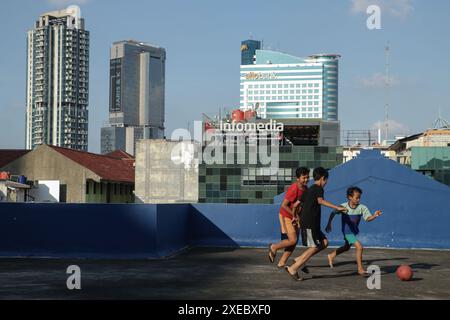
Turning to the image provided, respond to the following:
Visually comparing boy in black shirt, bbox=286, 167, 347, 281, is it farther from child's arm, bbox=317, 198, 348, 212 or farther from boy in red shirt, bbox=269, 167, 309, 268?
boy in red shirt, bbox=269, 167, 309, 268

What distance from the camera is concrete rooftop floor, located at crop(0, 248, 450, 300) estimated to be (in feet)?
33.8

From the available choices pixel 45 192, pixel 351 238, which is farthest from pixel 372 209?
pixel 45 192

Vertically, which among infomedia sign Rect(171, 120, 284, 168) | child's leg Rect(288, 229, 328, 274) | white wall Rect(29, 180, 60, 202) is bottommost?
white wall Rect(29, 180, 60, 202)

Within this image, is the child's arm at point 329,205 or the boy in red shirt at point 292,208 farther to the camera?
the boy in red shirt at point 292,208

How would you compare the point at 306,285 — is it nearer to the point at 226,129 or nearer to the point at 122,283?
the point at 122,283

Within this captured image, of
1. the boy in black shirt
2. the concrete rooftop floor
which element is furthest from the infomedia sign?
the boy in black shirt

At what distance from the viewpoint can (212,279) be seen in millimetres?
12359

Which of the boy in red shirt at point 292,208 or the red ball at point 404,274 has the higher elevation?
the boy in red shirt at point 292,208

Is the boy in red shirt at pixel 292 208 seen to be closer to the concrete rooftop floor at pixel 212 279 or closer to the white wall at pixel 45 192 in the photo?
the concrete rooftop floor at pixel 212 279

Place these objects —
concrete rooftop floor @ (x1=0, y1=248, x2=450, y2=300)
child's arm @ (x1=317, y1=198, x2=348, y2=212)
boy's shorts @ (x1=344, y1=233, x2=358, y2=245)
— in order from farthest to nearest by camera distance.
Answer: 1. boy's shorts @ (x1=344, y1=233, x2=358, y2=245)
2. child's arm @ (x1=317, y1=198, x2=348, y2=212)
3. concrete rooftop floor @ (x1=0, y1=248, x2=450, y2=300)

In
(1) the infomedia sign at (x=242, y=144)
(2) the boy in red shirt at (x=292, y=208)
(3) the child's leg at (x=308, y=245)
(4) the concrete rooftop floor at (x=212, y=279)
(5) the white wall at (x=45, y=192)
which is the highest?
(1) the infomedia sign at (x=242, y=144)

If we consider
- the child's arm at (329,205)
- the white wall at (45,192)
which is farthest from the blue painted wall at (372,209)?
the white wall at (45,192)

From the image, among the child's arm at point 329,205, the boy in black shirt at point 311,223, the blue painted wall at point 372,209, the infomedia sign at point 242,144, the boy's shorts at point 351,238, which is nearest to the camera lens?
the child's arm at point 329,205

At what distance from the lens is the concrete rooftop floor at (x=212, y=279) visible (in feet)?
33.8
